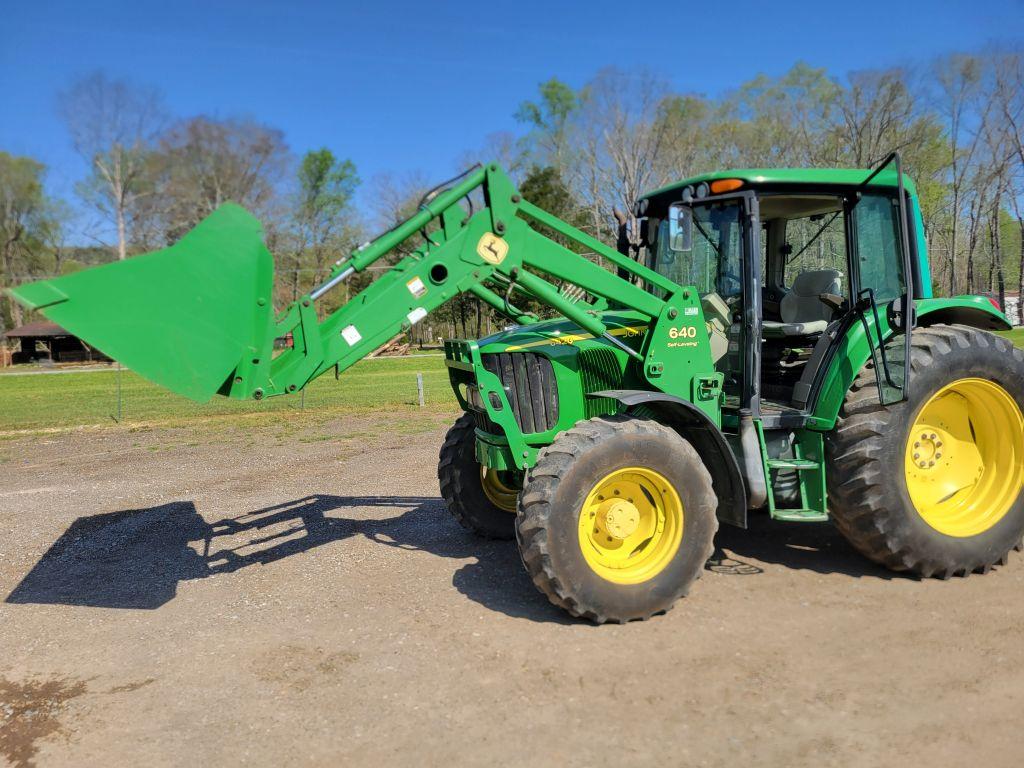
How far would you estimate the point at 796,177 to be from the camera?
498 cm

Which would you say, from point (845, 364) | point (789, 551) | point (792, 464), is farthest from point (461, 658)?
point (845, 364)

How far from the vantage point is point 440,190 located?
4.79 meters

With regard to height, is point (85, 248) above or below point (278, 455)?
above

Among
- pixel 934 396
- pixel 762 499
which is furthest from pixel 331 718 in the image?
pixel 934 396

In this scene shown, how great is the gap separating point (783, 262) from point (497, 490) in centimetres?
281

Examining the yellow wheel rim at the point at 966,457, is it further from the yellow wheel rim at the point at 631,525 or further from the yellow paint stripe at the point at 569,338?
the yellow paint stripe at the point at 569,338

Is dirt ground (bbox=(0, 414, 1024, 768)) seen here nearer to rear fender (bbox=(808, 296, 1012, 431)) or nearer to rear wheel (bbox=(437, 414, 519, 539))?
rear wheel (bbox=(437, 414, 519, 539))

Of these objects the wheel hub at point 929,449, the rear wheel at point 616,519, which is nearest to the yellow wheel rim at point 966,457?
the wheel hub at point 929,449

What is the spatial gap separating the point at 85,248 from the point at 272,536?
64431mm

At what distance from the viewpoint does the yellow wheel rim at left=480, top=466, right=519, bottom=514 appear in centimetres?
612

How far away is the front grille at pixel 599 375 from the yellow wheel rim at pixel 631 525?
0.68 metres

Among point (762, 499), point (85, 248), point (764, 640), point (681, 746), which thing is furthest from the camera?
point (85, 248)

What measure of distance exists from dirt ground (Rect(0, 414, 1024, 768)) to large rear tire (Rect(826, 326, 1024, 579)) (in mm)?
257

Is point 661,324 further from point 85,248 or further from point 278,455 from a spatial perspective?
point 85,248
